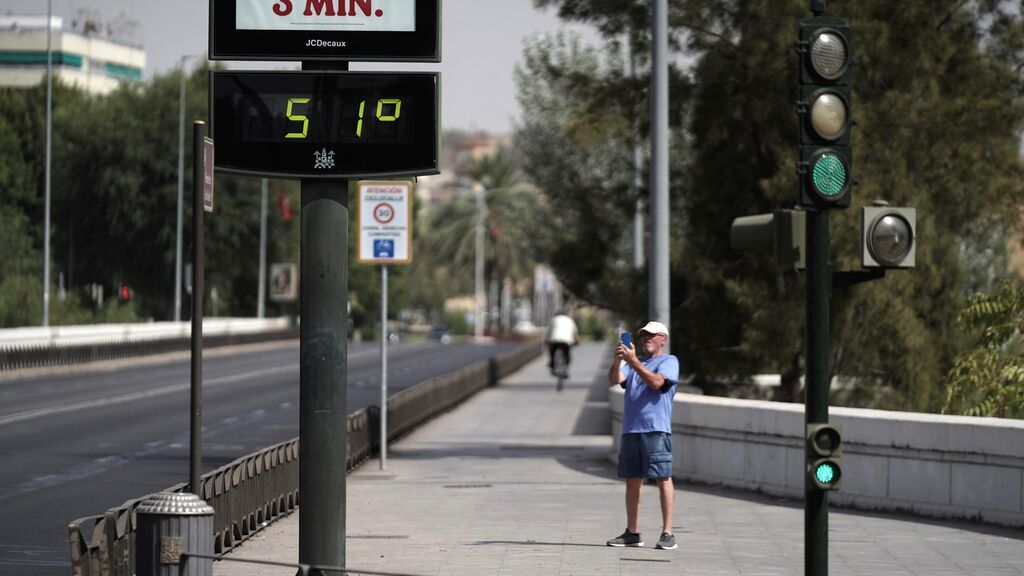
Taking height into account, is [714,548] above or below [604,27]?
below

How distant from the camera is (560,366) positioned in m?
42.8

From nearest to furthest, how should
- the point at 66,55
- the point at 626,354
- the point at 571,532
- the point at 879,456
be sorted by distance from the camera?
the point at 626,354 < the point at 571,532 < the point at 879,456 < the point at 66,55

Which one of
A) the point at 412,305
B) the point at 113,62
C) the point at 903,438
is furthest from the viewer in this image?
the point at 412,305

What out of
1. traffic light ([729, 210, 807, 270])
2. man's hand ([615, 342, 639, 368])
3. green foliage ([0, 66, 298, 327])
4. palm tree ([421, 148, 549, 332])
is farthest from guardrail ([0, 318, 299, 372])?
palm tree ([421, 148, 549, 332])

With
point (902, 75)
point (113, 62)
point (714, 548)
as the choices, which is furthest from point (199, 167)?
point (113, 62)

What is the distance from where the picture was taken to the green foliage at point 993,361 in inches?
715

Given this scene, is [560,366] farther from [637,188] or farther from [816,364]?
[816,364]

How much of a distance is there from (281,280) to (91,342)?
40.5 meters

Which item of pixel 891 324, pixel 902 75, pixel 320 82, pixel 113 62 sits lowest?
pixel 891 324

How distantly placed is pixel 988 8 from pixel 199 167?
637 inches

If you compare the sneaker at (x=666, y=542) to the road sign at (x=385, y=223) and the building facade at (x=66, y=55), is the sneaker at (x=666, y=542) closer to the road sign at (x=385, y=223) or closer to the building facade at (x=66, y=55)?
the road sign at (x=385, y=223)

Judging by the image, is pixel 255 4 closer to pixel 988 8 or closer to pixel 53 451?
pixel 53 451

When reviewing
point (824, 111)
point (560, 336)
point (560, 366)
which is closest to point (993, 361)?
point (824, 111)

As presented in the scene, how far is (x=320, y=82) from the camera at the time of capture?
10.0 meters
